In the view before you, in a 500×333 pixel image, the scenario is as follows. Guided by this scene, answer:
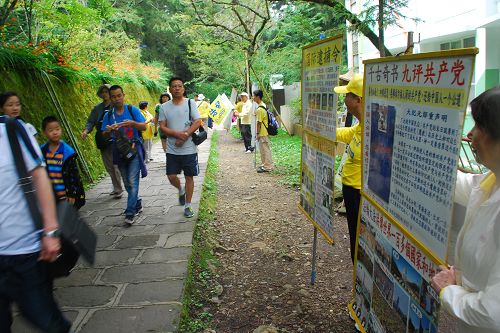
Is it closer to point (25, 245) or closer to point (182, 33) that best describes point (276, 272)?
point (25, 245)

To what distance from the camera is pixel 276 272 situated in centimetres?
415

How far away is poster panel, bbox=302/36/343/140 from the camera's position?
2.75m

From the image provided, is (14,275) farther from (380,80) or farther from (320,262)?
(320,262)

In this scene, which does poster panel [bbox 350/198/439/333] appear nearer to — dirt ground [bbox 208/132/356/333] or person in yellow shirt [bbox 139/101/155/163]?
dirt ground [bbox 208/132/356/333]

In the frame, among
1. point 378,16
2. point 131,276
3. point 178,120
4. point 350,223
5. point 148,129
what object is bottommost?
point 131,276

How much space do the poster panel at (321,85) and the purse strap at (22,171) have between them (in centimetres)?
192

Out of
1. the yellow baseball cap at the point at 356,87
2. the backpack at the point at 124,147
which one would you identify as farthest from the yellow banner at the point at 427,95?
the backpack at the point at 124,147

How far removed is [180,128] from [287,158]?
580cm

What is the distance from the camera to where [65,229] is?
2.10m

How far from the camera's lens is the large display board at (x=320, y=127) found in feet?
9.25

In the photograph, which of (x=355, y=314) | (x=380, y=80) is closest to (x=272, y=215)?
(x=355, y=314)

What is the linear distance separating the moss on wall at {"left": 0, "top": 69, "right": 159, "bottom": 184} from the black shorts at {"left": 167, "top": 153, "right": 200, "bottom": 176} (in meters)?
2.41

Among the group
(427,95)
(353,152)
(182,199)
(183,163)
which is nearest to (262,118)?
(182,199)

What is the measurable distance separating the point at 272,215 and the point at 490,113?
15.9 ft
